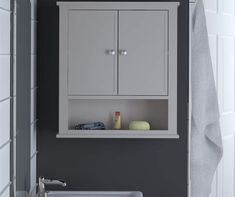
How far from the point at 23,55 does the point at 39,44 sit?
1.88 feet

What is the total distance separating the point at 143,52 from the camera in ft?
9.80

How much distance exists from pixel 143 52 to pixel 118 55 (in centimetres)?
12

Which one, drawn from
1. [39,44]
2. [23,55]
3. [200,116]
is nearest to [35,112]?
[39,44]

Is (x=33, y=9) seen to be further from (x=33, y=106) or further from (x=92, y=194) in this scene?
(x=92, y=194)

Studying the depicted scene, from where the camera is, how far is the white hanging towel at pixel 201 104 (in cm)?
322

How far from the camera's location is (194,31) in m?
3.23
